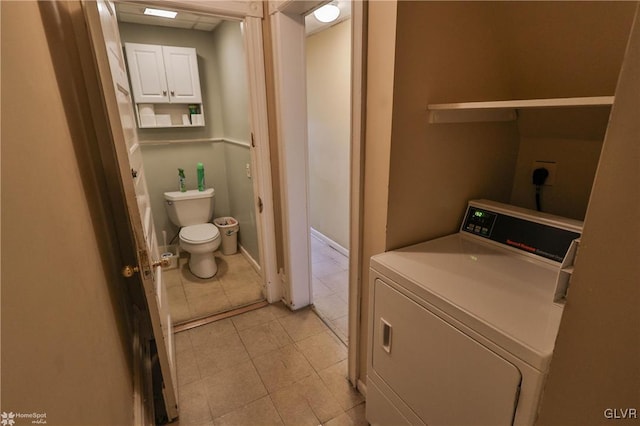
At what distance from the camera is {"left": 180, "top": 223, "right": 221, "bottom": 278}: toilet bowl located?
8.81 feet

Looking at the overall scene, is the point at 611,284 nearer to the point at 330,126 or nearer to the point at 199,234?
the point at 199,234

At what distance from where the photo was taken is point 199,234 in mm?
2793

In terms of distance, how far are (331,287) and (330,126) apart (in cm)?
164

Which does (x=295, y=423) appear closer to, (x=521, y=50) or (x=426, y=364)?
(x=426, y=364)

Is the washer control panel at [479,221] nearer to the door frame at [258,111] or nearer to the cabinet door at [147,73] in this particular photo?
the door frame at [258,111]

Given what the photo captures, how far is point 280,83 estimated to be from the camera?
1888mm

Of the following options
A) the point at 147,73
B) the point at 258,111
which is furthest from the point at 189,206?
the point at 258,111

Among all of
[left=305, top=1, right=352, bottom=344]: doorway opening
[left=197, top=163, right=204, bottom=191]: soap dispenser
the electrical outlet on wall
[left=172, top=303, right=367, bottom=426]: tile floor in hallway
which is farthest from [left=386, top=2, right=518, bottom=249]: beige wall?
[left=197, top=163, right=204, bottom=191]: soap dispenser

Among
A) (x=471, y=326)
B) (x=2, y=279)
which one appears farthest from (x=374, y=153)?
(x=2, y=279)

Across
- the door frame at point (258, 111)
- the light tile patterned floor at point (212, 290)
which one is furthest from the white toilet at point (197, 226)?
the door frame at point (258, 111)

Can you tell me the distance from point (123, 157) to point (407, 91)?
1.08 meters

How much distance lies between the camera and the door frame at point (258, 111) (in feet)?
5.80

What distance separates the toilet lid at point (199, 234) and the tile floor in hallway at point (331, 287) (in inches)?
38.6

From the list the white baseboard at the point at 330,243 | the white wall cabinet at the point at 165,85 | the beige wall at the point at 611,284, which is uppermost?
the white wall cabinet at the point at 165,85
